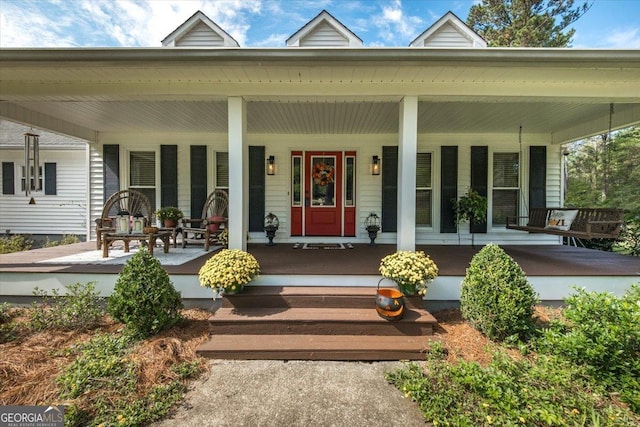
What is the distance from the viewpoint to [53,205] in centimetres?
851

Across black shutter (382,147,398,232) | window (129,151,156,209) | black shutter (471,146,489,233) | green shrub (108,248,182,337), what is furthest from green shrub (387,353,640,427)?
window (129,151,156,209)

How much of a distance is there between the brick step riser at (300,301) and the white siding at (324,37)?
4422 millimetres

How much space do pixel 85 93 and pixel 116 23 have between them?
6.07 metres

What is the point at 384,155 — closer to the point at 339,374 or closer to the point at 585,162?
the point at 339,374

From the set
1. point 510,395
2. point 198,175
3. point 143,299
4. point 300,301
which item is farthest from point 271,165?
point 510,395

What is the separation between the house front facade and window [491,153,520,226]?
0.09ft

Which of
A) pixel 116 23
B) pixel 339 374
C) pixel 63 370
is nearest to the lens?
pixel 63 370

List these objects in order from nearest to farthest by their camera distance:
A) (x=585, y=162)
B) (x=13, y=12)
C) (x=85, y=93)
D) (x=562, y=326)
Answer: (x=562, y=326) → (x=85, y=93) → (x=13, y=12) → (x=585, y=162)

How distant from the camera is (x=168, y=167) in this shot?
618 cm

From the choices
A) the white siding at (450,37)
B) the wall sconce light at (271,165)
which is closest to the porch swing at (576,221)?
the white siding at (450,37)

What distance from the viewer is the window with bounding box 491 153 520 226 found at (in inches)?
242

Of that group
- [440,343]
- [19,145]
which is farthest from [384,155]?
[19,145]

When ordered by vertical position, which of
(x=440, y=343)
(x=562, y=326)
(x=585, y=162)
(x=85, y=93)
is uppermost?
(x=585, y=162)

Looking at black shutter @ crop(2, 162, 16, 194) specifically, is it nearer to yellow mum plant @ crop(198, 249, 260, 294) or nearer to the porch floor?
the porch floor
